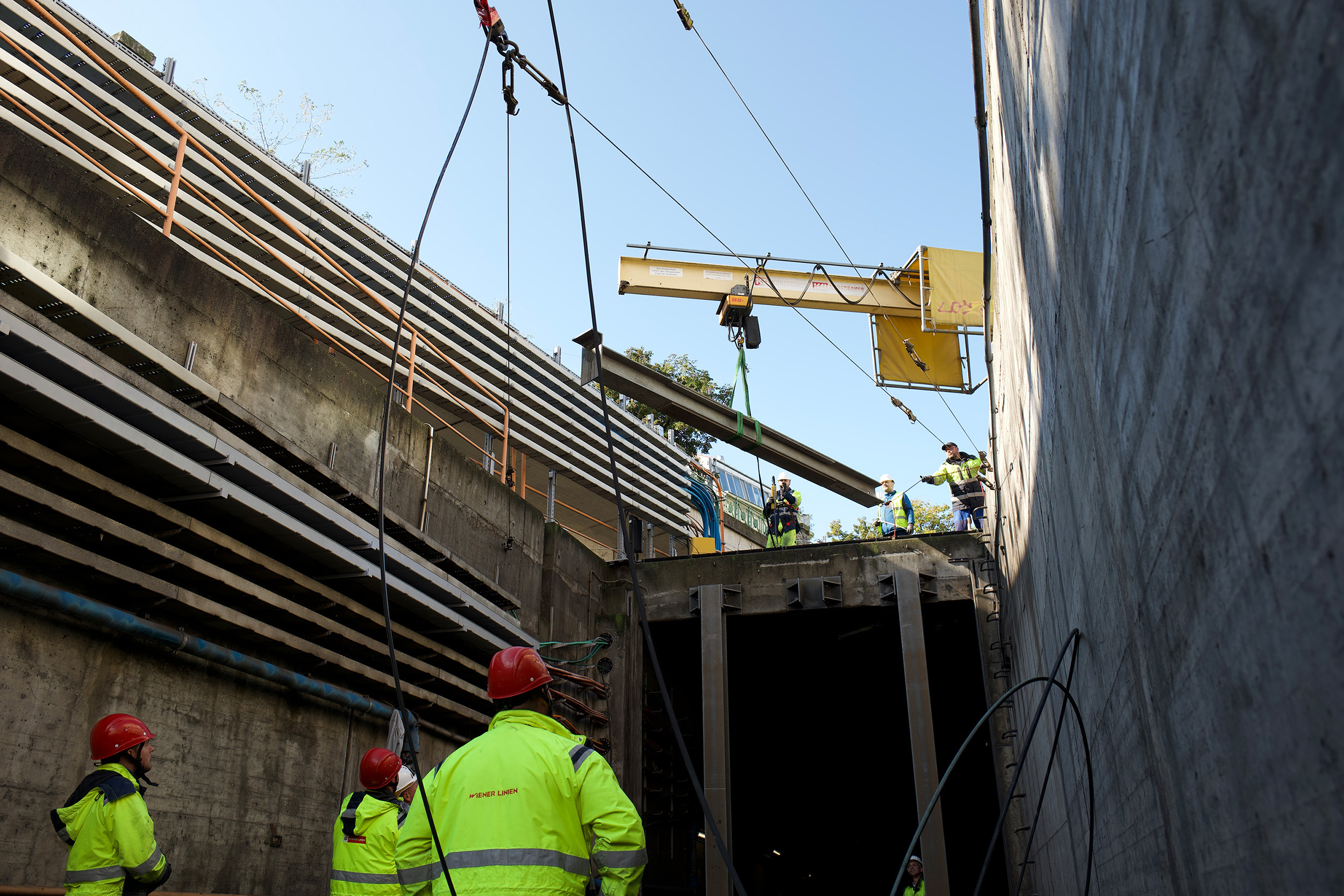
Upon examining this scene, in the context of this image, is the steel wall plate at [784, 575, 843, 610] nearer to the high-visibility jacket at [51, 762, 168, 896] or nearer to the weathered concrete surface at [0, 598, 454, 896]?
the weathered concrete surface at [0, 598, 454, 896]

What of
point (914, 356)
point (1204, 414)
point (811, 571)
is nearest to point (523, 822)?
point (1204, 414)

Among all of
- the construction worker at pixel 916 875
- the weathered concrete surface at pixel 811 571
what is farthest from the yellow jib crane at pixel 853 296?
Result: the construction worker at pixel 916 875

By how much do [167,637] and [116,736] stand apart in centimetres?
173

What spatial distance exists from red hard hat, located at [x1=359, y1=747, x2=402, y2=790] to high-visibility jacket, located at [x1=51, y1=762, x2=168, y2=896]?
4.47ft

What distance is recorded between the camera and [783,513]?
19016 mm

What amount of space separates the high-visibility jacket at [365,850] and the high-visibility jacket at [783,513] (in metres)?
13.2

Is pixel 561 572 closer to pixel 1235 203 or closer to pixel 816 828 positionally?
pixel 1235 203

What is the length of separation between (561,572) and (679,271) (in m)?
6.77

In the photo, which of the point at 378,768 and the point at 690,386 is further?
the point at 690,386

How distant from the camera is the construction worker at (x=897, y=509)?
18.4 metres

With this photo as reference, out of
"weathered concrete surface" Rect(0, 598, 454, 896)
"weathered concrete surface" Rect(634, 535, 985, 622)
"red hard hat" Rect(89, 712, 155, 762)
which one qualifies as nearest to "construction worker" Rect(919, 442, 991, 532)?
"weathered concrete surface" Rect(634, 535, 985, 622)

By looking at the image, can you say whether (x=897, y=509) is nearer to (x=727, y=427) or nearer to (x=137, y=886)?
(x=727, y=427)

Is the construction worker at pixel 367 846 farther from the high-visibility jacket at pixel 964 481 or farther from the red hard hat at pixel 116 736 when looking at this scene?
the high-visibility jacket at pixel 964 481

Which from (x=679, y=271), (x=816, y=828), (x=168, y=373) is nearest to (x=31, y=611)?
(x=168, y=373)
